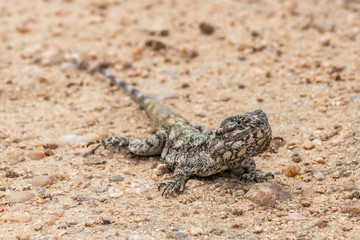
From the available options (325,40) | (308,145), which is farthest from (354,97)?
(325,40)

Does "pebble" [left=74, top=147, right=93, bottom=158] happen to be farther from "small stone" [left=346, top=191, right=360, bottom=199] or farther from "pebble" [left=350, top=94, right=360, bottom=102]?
"pebble" [left=350, top=94, right=360, bottom=102]

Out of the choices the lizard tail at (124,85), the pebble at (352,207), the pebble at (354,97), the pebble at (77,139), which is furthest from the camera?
the lizard tail at (124,85)

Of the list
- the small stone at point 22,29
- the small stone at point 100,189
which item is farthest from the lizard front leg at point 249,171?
the small stone at point 22,29

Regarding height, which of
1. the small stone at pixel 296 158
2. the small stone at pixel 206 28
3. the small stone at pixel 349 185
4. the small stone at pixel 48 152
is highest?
the small stone at pixel 206 28

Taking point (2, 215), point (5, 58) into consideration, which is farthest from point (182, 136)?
point (5, 58)

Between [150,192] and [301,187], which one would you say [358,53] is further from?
[150,192]

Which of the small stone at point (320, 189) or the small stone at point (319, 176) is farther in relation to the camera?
the small stone at point (319, 176)

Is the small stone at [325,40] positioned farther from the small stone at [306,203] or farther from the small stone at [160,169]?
the small stone at [306,203]

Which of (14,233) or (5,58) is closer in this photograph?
(14,233)
